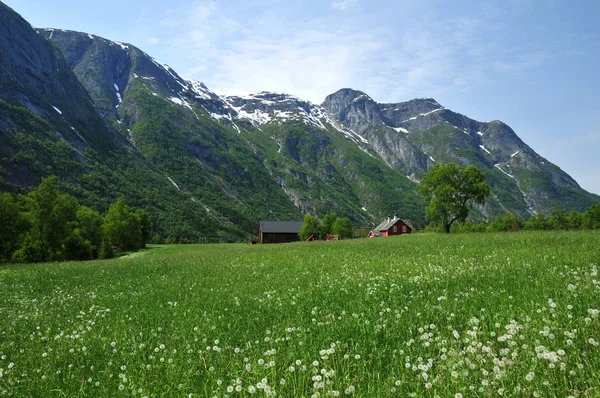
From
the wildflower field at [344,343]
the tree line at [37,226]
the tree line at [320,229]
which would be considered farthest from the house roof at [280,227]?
the wildflower field at [344,343]

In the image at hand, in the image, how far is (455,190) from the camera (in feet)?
187

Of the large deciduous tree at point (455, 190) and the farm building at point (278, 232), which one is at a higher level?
the large deciduous tree at point (455, 190)

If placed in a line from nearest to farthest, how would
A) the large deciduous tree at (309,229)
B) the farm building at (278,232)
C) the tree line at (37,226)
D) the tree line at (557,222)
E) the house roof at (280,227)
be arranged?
the tree line at (37,226) → the tree line at (557,222) → the large deciduous tree at (309,229) → the farm building at (278,232) → the house roof at (280,227)

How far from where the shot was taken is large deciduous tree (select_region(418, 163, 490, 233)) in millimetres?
56037

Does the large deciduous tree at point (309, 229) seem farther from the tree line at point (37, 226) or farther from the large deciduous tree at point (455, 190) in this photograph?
the tree line at point (37, 226)

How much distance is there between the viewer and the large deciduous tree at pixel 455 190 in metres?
56.0

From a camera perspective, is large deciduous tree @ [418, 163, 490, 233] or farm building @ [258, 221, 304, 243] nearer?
large deciduous tree @ [418, 163, 490, 233]

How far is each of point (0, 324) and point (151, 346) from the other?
630 centimetres

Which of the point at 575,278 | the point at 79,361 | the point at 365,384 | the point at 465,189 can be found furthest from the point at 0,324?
the point at 465,189

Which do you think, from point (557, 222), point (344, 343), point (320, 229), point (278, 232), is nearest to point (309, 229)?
point (320, 229)

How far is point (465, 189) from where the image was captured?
56.6m

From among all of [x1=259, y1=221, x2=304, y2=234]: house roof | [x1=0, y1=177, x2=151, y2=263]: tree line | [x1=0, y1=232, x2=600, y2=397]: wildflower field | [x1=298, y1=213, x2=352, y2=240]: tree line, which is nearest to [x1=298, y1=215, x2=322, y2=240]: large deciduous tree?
[x1=298, y1=213, x2=352, y2=240]: tree line

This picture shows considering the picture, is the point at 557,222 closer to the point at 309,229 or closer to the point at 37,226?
the point at 309,229

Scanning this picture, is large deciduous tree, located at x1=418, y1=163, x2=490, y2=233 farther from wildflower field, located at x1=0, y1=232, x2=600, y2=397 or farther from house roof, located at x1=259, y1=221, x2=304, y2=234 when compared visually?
house roof, located at x1=259, y1=221, x2=304, y2=234
